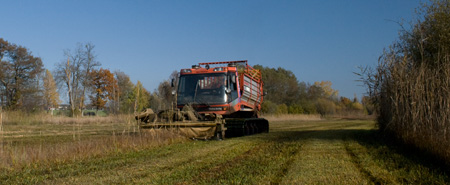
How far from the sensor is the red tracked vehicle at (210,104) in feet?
37.5

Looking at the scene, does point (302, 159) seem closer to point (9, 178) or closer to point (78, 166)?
point (78, 166)

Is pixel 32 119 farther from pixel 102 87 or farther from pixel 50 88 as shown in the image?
pixel 102 87

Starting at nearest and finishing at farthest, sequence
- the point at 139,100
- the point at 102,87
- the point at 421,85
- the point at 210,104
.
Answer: the point at 421,85 → the point at 210,104 → the point at 139,100 → the point at 102,87

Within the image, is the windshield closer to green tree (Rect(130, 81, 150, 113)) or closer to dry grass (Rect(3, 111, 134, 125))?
green tree (Rect(130, 81, 150, 113))

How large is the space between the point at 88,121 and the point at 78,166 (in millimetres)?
22026

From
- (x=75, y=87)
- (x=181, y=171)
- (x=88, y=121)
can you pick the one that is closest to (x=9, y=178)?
(x=181, y=171)

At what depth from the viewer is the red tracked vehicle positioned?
37.5 feet

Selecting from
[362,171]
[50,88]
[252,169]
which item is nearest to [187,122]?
[252,169]

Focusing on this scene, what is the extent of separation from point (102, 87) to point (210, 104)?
54.4 m

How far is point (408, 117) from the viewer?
923 centimetres

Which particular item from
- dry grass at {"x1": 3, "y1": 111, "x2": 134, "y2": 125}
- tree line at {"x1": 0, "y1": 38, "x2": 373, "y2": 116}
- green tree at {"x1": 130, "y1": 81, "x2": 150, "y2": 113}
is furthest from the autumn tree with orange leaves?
dry grass at {"x1": 3, "y1": 111, "x2": 134, "y2": 125}

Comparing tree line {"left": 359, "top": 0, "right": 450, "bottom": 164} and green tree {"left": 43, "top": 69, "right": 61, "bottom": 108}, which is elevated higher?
green tree {"left": 43, "top": 69, "right": 61, "bottom": 108}

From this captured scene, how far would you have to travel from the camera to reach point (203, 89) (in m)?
13.2

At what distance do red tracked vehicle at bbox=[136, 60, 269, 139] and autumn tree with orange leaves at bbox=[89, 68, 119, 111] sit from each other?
164ft
